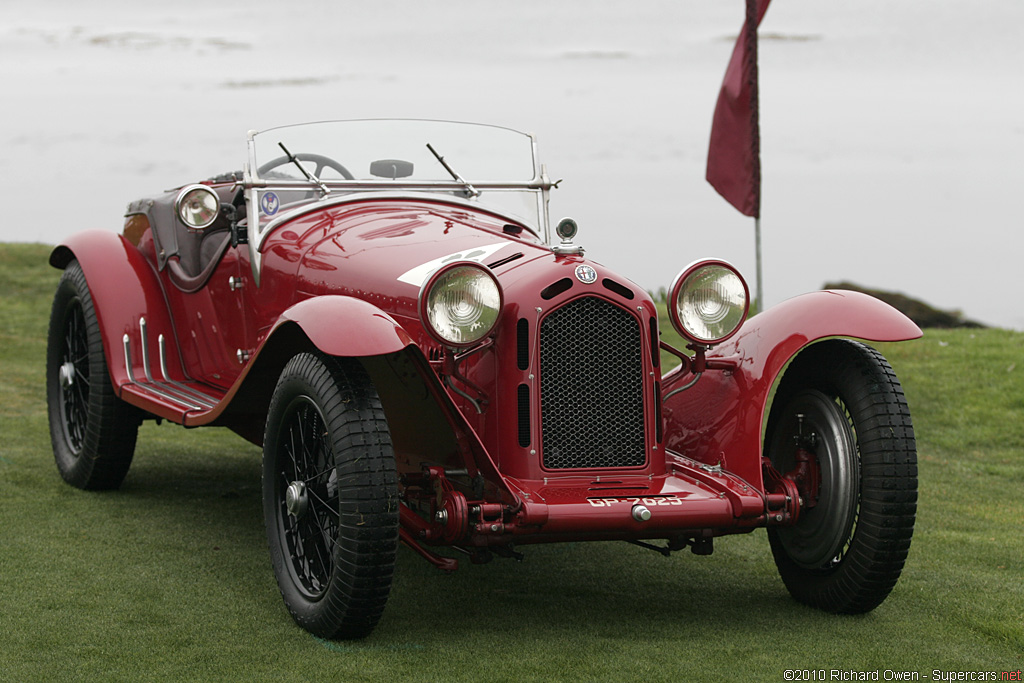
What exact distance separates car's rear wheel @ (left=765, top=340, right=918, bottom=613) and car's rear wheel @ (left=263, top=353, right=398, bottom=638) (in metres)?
1.60

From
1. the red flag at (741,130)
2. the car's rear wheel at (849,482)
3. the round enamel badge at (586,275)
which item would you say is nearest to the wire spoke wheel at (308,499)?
the round enamel badge at (586,275)

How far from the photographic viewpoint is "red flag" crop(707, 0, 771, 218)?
11367mm

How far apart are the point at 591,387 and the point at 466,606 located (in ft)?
3.07

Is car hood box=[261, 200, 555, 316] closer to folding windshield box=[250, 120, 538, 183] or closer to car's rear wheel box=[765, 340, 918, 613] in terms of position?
folding windshield box=[250, 120, 538, 183]

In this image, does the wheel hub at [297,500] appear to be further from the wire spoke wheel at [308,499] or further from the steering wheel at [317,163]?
the steering wheel at [317,163]

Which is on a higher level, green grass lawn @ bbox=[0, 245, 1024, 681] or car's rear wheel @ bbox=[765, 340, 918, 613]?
car's rear wheel @ bbox=[765, 340, 918, 613]

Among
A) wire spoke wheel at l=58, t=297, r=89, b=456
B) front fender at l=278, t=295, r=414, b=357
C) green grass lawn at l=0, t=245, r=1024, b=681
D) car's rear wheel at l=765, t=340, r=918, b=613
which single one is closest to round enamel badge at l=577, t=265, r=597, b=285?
front fender at l=278, t=295, r=414, b=357

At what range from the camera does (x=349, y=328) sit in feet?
12.0

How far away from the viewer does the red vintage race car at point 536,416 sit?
3.68 m

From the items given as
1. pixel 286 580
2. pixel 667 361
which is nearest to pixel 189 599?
pixel 286 580

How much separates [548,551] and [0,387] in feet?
18.0

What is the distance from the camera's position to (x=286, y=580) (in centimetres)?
397

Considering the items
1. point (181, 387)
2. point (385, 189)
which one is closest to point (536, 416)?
point (385, 189)

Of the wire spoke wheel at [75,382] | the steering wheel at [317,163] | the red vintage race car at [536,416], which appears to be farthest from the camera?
the wire spoke wheel at [75,382]
